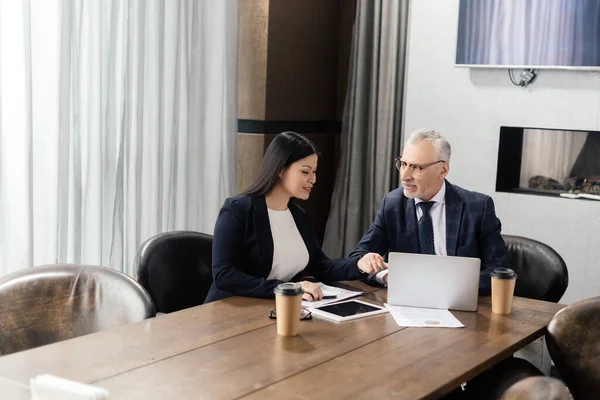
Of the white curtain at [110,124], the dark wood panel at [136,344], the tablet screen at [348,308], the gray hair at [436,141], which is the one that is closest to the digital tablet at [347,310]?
the tablet screen at [348,308]

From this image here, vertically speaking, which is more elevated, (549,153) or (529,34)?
(529,34)

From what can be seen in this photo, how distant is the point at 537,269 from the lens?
303 centimetres

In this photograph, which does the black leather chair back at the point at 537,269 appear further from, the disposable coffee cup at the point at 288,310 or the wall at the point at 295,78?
the wall at the point at 295,78

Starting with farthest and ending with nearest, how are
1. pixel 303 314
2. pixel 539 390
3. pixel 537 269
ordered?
pixel 537 269 < pixel 303 314 < pixel 539 390

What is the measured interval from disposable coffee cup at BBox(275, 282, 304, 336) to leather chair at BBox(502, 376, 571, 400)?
0.70 metres

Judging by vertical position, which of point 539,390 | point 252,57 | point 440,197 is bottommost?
point 539,390

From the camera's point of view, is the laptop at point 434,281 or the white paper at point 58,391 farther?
the laptop at point 434,281

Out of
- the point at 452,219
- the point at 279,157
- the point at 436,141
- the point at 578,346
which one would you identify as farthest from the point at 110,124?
the point at 578,346

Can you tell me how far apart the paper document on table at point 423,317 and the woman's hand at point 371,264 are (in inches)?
A: 8.7

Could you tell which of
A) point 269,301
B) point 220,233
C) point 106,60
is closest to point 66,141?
point 106,60

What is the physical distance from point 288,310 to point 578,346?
0.81 metres

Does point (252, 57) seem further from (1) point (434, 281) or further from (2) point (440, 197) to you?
(1) point (434, 281)

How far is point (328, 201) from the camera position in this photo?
17.1ft

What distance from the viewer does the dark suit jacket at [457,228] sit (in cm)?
293
